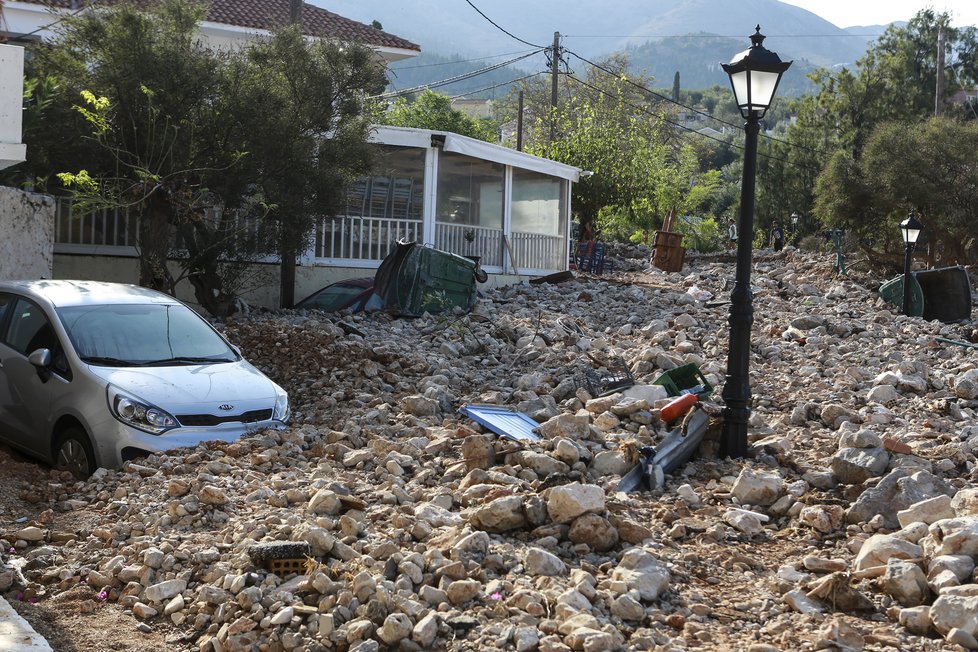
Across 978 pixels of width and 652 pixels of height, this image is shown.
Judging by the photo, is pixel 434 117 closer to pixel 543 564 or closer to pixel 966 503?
pixel 966 503

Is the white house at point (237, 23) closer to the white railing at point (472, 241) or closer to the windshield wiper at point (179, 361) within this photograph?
the white railing at point (472, 241)

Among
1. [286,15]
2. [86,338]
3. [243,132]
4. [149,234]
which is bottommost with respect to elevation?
[86,338]

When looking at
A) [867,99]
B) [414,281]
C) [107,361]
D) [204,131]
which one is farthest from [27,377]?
[867,99]

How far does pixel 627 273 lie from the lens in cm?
2970

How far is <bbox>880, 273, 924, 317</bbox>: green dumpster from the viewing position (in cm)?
2122

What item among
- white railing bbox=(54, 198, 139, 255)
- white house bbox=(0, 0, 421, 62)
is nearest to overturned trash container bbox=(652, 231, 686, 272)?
white house bbox=(0, 0, 421, 62)

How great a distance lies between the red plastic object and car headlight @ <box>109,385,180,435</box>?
403cm

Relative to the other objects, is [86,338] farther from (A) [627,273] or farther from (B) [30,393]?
(A) [627,273]

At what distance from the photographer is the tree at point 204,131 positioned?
1280 centimetres

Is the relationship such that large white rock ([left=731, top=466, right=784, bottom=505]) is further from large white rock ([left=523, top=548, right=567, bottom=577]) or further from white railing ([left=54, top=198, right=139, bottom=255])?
white railing ([left=54, top=198, right=139, bottom=255])

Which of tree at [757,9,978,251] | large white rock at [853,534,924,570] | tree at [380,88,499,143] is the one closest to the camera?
large white rock at [853,534,924,570]

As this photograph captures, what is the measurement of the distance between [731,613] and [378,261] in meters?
14.4

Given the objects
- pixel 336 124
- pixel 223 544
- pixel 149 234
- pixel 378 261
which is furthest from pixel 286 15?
pixel 223 544

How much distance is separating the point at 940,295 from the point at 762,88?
15.2m
